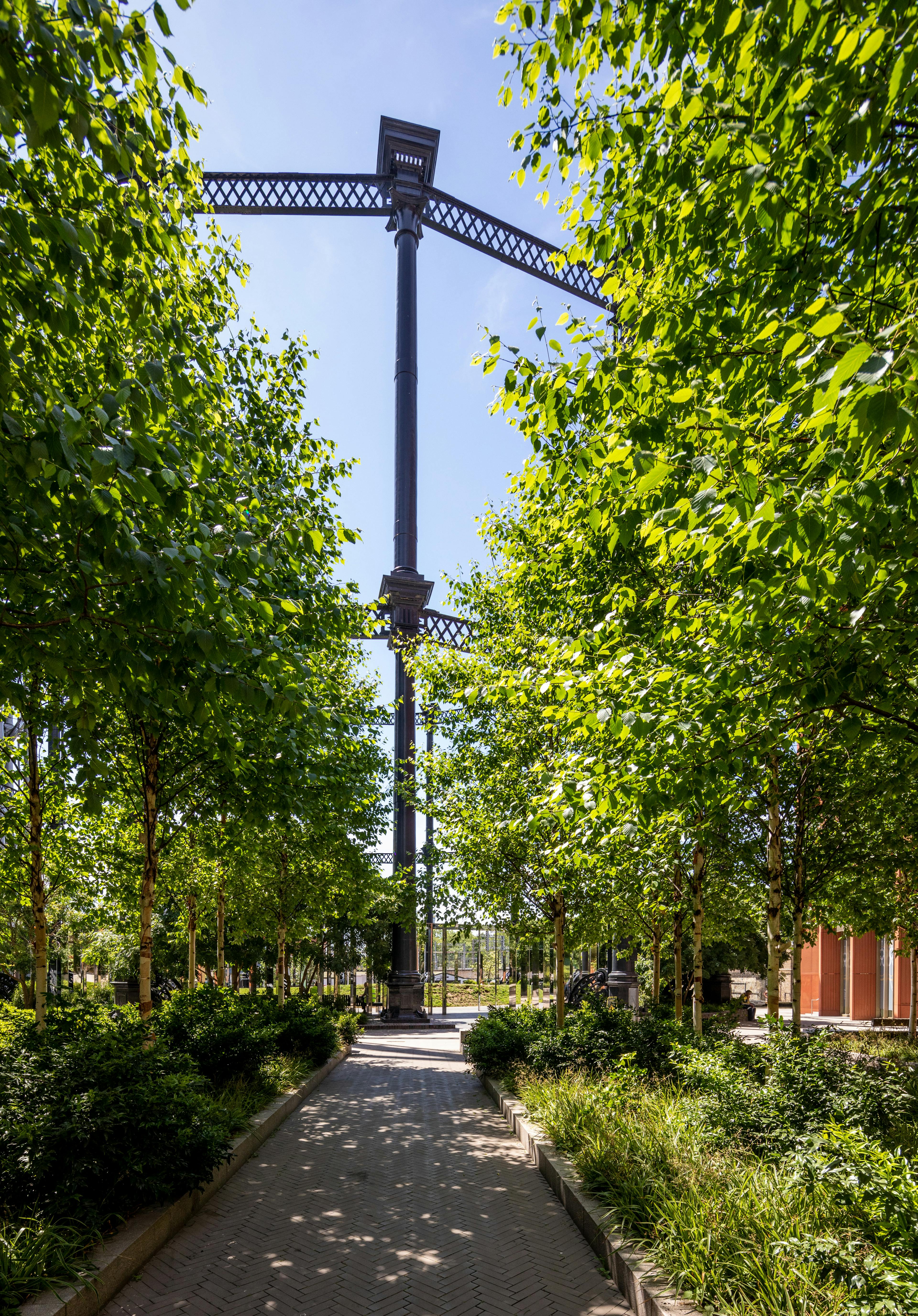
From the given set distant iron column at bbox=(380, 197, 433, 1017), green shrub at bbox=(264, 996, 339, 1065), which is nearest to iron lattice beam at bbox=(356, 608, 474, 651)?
distant iron column at bbox=(380, 197, 433, 1017)

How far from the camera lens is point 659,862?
10.5 m

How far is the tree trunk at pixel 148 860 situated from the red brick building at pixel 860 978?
25.6 meters

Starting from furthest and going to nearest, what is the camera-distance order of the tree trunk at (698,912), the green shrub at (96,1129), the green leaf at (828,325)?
the tree trunk at (698,912) → the green shrub at (96,1129) → the green leaf at (828,325)

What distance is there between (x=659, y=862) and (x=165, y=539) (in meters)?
7.85

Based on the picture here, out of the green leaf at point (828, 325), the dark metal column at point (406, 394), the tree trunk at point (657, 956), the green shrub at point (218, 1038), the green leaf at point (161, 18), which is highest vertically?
the dark metal column at point (406, 394)

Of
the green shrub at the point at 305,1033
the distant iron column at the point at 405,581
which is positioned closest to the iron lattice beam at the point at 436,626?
the distant iron column at the point at 405,581

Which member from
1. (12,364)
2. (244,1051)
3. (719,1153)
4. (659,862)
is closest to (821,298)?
(12,364)

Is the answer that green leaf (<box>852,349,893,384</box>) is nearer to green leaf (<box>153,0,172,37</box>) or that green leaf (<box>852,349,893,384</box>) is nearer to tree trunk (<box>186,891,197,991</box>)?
green leaf (<box>153,0,172,37</box>)

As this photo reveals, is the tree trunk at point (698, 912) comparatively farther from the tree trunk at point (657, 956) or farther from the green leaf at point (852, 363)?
the green leaf at point (852, 363)

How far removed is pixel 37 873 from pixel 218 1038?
3501 millimetres

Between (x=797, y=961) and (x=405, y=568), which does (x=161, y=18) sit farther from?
(x=405, y=568)

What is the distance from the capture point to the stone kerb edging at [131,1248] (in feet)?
14.5

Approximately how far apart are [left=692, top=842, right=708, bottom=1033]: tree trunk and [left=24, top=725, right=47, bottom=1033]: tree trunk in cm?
913

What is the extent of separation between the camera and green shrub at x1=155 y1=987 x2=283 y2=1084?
9867mm
